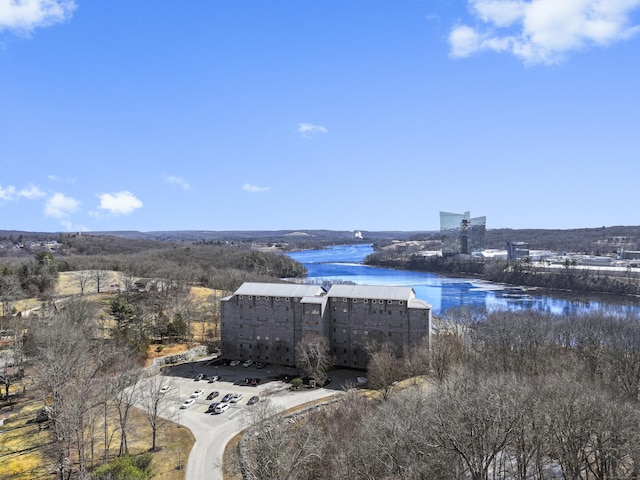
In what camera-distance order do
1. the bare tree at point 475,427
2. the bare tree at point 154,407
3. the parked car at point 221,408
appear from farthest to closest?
the parked car at point 221,408
the bare tree at point 154,407
the bare tree at point 475,427

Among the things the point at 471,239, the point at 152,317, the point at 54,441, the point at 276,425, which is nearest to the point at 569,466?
the point at 276,425

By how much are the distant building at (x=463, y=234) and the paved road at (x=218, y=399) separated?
10317 centimetres

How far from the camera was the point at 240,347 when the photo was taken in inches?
1476

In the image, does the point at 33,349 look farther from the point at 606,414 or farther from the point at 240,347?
the point at 606,414

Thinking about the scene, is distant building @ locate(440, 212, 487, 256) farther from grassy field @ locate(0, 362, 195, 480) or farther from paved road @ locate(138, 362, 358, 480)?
grassy field @ locate(0, 362, 195, 480)

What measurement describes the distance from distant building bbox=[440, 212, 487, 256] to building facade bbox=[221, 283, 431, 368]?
321 feet

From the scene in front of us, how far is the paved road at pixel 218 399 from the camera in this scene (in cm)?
2122

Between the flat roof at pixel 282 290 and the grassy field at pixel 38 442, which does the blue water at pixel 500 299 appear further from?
the grassy field at pixel 38 442

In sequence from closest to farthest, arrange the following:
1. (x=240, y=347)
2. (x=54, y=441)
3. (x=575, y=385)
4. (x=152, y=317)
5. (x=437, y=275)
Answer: (x=575, y=385), (x=54, y=441), (x=240, y=347), (x=152, y=317), (x=437, y=275)

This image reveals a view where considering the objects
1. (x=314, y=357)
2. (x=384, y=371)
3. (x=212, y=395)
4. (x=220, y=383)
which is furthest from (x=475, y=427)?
(x=220, y=383)

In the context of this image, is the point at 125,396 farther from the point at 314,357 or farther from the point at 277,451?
the point at 314,357

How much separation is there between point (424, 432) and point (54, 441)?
62.1ft

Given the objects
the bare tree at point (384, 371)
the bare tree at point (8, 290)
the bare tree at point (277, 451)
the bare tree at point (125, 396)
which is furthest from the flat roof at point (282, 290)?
the bare tree at point (8, 290)

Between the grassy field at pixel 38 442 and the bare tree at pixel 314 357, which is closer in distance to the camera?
the grassy field at pixel 38 442
